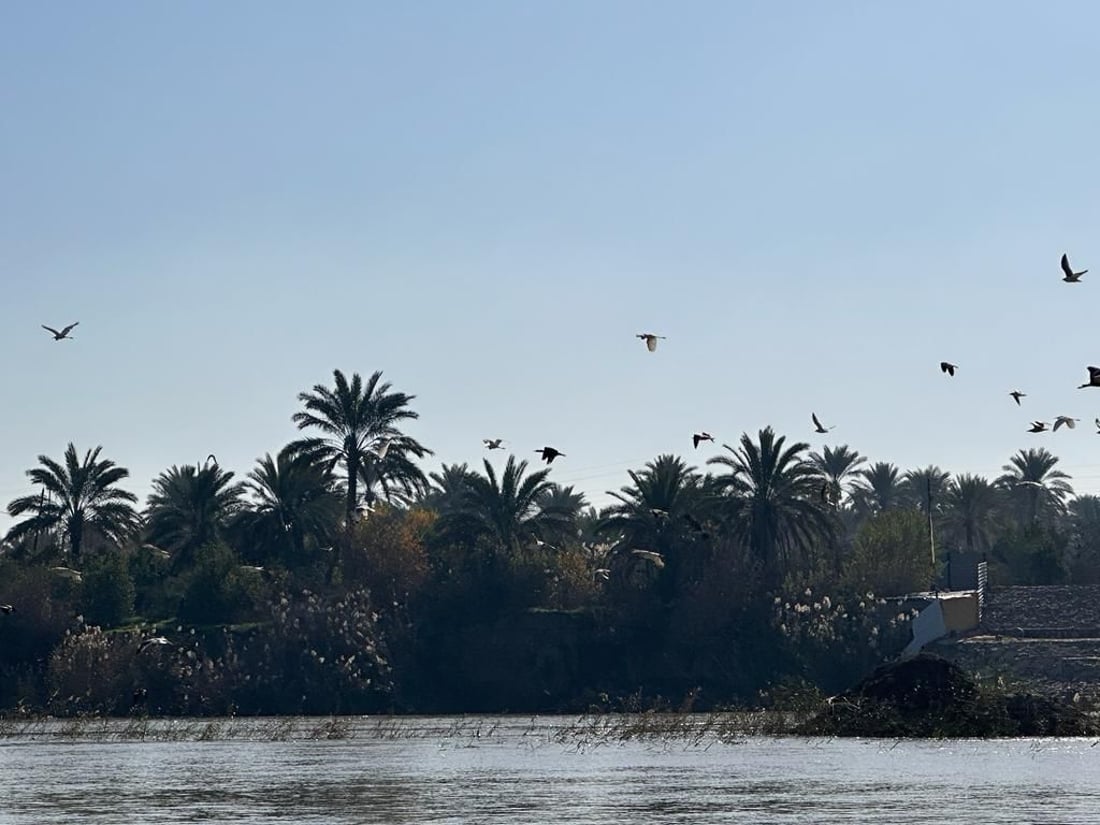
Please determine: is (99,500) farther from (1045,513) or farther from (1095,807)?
(1045,513)

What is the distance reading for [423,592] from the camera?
3959 inches

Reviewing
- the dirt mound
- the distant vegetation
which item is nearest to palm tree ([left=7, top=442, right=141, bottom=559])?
the distant vegetation

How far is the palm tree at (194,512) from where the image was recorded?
10188 cm

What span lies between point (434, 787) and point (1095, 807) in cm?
1518

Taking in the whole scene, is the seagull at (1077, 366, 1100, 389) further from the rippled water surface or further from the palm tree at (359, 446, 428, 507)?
the palm tree at (359, 446, 428, 507)

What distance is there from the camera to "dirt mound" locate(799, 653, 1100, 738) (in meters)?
60.8

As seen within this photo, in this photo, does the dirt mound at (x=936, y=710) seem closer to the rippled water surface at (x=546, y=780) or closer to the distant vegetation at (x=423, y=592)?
the rippled water surface at (x=546, y=780)

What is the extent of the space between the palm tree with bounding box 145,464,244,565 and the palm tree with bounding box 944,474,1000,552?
164ft

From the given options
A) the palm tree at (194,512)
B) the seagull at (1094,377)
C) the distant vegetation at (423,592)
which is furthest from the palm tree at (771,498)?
the seagull at (1094,377)

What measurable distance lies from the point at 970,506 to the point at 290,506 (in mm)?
50273

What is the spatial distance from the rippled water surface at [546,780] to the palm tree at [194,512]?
108ft

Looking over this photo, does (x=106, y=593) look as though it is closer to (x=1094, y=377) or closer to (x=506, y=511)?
(x=506, y=511)

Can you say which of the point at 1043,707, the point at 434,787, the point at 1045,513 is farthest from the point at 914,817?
the point at 1045,513

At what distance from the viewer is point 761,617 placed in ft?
316
